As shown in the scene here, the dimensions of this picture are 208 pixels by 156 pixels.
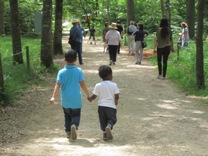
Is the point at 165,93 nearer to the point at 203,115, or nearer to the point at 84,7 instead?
the point at 203,115

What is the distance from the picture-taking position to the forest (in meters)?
11.2

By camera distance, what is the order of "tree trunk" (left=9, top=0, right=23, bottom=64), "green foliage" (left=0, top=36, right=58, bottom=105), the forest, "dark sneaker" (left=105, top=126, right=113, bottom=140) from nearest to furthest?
"dark sneaker" (left=105, top=126, right=113, bottom=140), "green foliage" (left=0, top=36, right=58, bottom=105), the forest, "tree trunk" (left=9, top=0, right=23, bottom=64)

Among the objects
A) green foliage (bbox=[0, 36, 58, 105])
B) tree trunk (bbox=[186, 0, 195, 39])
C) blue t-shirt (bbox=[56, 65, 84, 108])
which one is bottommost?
green foliage (bbox=[0, 36, 58, 105])

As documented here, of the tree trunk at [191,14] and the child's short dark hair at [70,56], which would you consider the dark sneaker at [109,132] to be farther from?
the tree trunk at [191,14]

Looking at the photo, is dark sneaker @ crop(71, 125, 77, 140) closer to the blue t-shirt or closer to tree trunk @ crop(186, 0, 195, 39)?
the blue t-shirt

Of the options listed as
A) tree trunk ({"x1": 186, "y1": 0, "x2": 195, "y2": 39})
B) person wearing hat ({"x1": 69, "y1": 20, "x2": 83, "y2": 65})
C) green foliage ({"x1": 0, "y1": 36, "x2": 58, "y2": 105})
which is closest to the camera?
green foliage ({"x1": 0, "y1": 36, "x2": 58, "y2": 105})

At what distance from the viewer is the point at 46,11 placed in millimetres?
14117

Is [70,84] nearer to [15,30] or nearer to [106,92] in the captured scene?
[106,92]

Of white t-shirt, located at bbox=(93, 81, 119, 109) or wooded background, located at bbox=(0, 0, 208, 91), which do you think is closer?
white t-shirt, located at bbox=(93, 81, 119, 109)

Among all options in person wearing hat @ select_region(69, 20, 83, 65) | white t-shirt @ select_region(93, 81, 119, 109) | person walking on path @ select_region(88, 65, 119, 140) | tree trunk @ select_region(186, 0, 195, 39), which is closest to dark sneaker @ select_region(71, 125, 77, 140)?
person walking on path @ select_region(88, 65, 119, 140)

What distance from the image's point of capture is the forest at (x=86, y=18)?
11172 mm

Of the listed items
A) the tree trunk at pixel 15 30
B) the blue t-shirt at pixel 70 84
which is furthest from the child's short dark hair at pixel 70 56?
Answer: the tree trunk at pixel 15 30

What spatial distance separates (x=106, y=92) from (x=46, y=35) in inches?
331

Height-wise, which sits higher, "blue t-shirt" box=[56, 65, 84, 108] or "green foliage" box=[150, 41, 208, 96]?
"blue t-shirt" box=[56, 65, 84, 108]
